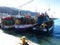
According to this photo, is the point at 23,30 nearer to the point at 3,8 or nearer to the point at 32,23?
the point at 32,23

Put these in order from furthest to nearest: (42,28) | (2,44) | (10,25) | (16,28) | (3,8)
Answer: (3,8)
(10,25)
(16,28)
(42,28)
(2,44)

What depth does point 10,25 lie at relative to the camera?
180 feet

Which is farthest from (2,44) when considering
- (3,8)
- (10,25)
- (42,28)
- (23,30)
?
(3,8)

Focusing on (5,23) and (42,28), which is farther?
(5,23)

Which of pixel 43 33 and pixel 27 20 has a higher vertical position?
pixel 27 20

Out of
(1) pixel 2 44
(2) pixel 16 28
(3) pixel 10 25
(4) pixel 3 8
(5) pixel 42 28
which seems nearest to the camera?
(1) pixel 2 44

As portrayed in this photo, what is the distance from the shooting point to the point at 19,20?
1975 inches

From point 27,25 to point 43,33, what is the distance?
6013 millimetres

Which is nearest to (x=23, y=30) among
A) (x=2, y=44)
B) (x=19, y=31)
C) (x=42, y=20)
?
(x=19, y=31)

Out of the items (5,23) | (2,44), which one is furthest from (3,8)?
(2,44)

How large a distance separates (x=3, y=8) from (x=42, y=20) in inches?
4455

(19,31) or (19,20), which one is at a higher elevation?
(19,20)

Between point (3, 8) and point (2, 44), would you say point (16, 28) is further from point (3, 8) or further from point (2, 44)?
point (3, 8)

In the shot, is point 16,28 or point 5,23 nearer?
point 16,28
